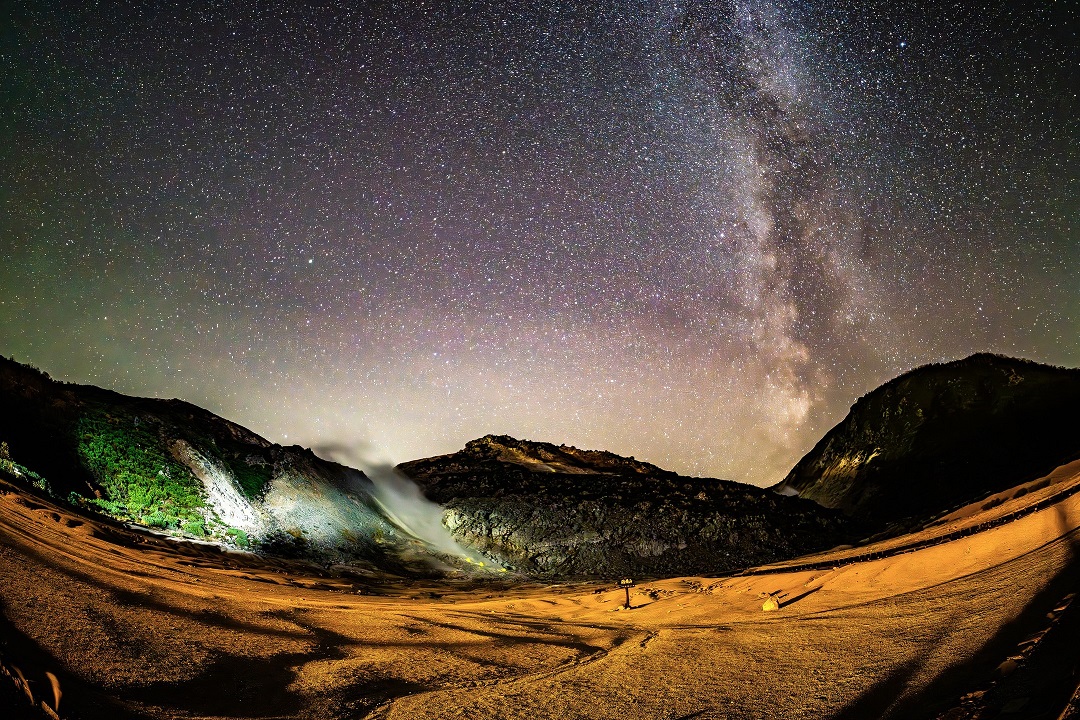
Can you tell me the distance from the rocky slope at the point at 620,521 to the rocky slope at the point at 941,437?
2005cm

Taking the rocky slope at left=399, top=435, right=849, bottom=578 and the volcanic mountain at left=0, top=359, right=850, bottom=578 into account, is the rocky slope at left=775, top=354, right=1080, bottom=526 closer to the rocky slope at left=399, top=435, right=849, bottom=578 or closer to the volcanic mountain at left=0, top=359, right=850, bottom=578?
the rocky slope at left=399, top=435, right=849, bottom=578

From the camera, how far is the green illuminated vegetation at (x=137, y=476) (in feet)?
70.7

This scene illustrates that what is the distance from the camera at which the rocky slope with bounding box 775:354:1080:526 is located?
53.3 m

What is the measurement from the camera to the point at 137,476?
23.2 m

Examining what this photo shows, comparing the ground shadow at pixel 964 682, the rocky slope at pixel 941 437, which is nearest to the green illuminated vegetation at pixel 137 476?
the ground shadow at pixel 964 682

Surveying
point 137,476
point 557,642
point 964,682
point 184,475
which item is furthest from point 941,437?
point 137,476

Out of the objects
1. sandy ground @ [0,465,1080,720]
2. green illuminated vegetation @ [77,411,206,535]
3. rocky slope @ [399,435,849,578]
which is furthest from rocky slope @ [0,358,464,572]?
sandy ground @ [0,465,1080,720]

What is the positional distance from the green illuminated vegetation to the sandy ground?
8.29 metres

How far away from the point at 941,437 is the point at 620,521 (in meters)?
45.4

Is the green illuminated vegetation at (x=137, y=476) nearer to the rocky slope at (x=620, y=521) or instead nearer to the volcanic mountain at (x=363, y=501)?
the volcanic mountain at (x=363, y=501)

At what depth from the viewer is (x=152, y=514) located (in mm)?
21672

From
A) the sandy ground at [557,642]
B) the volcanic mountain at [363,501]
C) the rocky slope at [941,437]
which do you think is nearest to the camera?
the sandy ground at [557,642]

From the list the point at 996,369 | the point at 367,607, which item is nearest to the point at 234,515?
the point at 367,607

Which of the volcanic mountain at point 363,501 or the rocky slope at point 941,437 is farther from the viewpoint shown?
the rocky slope at point 941,437
